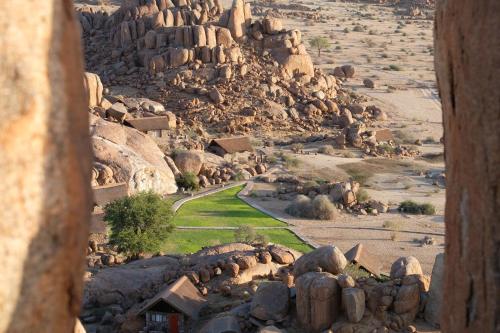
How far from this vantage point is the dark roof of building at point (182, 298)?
18859 millimetres

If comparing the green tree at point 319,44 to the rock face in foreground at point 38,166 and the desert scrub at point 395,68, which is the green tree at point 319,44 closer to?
the desert scrub at point 395,68

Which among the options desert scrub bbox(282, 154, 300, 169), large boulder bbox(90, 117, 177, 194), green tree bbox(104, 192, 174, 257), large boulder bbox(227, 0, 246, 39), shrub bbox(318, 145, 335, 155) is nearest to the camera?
green tree bbox(104, 192, 174, 257)

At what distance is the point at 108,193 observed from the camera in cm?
3334

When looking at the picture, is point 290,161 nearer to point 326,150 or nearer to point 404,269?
point 326,150

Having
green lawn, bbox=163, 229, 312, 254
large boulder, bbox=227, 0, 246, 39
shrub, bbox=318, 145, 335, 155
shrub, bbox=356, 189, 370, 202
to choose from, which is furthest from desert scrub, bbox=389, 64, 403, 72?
green lawn, bbox=163, 229, 312, 254

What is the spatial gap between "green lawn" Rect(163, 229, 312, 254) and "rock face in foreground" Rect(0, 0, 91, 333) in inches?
866

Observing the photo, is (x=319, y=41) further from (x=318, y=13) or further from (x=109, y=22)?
(x=318, y=13)

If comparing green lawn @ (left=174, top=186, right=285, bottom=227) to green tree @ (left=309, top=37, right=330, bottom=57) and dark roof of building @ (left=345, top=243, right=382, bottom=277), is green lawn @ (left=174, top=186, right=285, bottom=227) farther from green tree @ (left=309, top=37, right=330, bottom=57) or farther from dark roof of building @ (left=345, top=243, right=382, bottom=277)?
green tree @ (left=309, top=37, right=330, bottom=57)

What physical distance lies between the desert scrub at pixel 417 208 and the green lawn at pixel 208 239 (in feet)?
22.6

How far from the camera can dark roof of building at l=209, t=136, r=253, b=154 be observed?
45.4 m

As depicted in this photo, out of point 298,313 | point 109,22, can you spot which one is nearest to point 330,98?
point 109,22

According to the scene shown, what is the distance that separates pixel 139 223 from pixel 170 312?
9409 mm

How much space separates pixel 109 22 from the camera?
6281 centimetres

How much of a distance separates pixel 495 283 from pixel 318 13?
101 metres
